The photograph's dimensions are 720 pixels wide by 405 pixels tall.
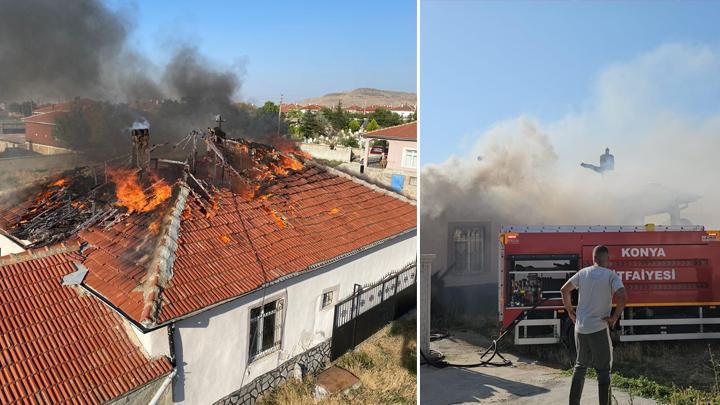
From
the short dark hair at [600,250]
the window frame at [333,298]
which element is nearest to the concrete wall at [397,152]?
the window frame at [333,298]

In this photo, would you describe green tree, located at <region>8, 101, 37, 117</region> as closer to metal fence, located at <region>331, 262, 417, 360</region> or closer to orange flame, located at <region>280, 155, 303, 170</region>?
orange flame, located at <region>280, 155, 303, 170</region>

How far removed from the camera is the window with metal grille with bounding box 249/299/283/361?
14.6ft

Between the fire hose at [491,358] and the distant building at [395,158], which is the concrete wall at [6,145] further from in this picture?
the fire hose at [491,358]

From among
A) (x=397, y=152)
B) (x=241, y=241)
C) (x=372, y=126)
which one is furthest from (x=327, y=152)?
(x=241, y=241)

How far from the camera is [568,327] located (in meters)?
4.86

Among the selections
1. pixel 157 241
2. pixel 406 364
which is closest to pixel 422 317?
pixel 406 364

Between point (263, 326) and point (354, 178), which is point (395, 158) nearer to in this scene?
point (354, 178)

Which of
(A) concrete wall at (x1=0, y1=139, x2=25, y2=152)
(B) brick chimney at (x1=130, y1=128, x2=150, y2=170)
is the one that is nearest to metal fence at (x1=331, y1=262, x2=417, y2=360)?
(B) brick chimney at (x1=130, y1=128, x2=150, y2=170)

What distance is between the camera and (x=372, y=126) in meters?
6.59

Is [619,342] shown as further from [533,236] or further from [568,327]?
[533,236]

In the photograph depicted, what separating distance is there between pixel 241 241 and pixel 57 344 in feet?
5.89

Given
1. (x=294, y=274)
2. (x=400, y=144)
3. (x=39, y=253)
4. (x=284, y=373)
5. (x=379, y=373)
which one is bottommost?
(x=379, y=373)

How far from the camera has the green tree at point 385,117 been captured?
615cm

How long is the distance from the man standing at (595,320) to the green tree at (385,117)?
313 centimetres
